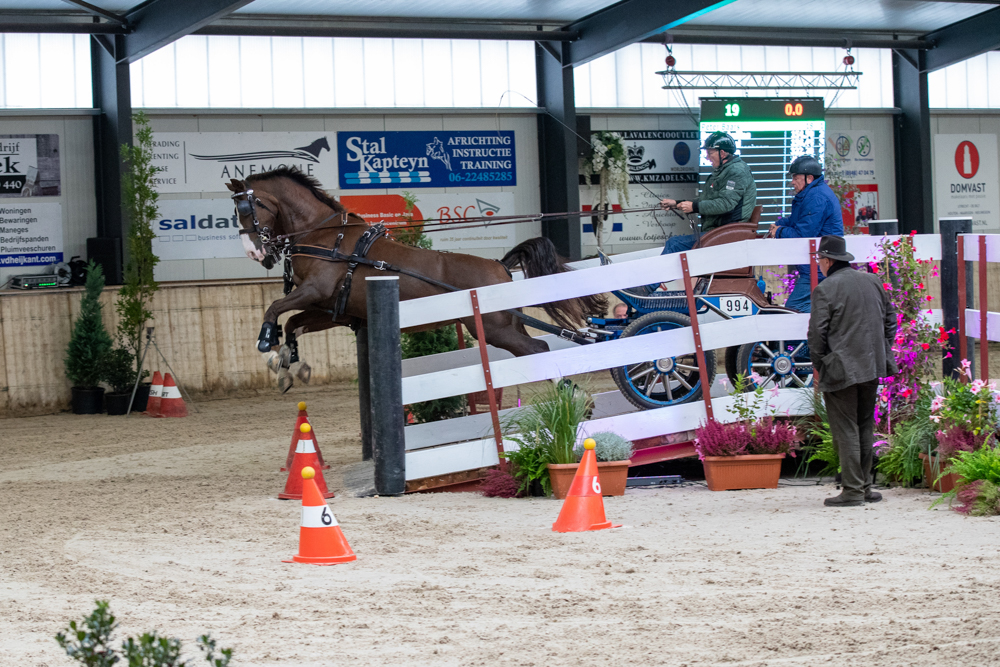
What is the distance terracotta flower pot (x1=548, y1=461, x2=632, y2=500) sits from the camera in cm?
722

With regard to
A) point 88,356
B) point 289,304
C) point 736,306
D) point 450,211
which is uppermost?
point 450,211

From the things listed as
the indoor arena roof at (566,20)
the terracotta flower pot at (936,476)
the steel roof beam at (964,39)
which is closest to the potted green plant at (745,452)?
the terracotta flower pot at (936,476)

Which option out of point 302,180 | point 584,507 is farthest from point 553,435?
point 302,180

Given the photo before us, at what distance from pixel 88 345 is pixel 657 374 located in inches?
338

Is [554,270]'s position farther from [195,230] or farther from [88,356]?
[195,230]

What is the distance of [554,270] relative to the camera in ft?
29.8

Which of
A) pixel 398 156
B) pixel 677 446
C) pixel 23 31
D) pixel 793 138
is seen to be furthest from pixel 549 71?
pixel 677 446

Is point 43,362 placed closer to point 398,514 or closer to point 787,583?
point 398,514

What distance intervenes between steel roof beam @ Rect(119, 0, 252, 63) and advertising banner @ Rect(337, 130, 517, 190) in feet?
11.1

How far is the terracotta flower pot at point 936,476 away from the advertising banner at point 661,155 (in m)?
11.9

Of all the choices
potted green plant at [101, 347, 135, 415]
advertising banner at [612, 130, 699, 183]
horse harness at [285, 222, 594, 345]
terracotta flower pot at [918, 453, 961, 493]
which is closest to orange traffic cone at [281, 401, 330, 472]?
horse harness at [285, 222, 594, 345]

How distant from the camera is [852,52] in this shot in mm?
20109

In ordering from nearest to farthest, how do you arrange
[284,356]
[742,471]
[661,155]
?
1. [742,471]
2. [284,356]
3. [661,155]

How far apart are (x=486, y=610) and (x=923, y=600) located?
5.89ft
